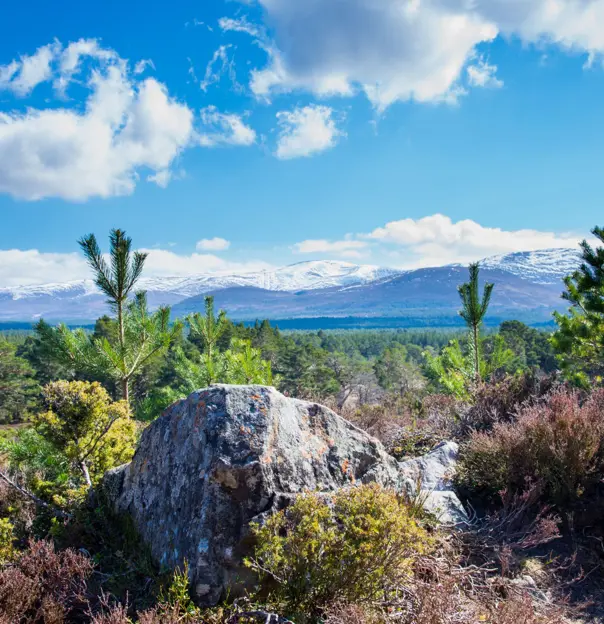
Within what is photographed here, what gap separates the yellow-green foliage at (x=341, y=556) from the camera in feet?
9.37

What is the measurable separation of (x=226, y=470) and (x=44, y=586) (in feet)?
5.35

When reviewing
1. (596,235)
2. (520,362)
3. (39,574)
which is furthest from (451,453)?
(520,362)

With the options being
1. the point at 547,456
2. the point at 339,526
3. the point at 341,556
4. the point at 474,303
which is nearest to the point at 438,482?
the point at 547,456

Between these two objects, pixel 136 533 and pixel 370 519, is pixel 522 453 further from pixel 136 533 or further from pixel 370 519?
pixel 136 533

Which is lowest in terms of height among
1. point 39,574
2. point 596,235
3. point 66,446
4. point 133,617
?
point 133,617

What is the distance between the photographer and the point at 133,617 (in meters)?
3.26

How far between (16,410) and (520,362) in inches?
1771

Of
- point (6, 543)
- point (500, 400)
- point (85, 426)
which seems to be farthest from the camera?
point (500, 400)

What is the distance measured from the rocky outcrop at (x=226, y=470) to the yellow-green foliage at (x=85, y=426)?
2.75 ft

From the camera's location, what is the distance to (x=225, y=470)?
11.6ft

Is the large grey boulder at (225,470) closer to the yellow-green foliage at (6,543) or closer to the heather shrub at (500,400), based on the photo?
the yellow-green foliage at (6,543)

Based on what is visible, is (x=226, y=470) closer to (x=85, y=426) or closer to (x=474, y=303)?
(x=85, y=426)

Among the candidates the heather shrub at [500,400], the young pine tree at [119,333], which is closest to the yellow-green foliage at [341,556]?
the heather shrub at [500,400]

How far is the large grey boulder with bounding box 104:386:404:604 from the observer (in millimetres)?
3371
